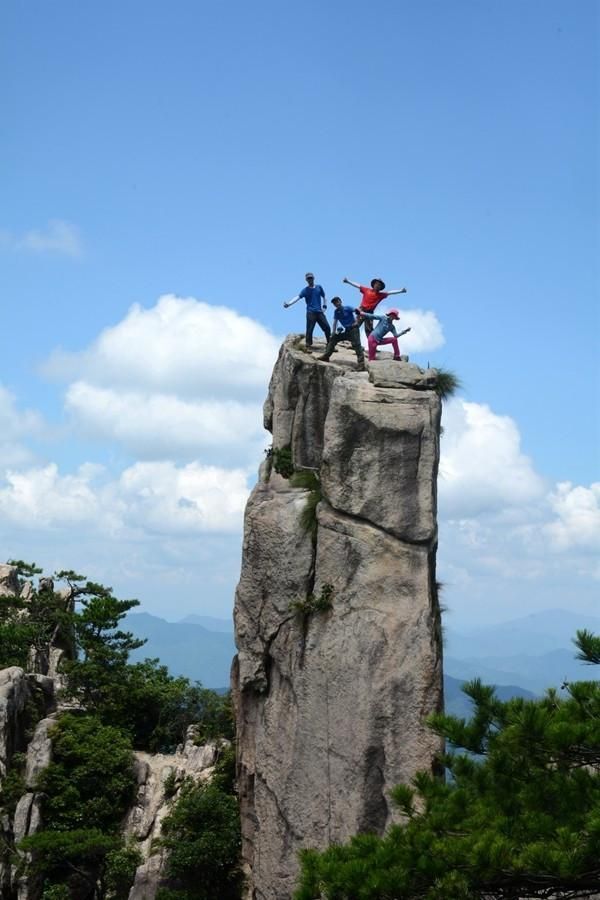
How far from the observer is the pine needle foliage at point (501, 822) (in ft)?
40.2

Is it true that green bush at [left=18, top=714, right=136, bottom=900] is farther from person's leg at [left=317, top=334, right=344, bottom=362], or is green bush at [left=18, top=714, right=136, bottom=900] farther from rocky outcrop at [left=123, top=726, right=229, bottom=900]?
person's leg at [left=317, top=334, right=344, bottom=362]

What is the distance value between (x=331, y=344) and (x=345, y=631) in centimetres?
737

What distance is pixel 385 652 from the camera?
22.2 meters

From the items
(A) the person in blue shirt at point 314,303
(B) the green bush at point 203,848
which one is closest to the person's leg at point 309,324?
(A) the person in blue shirt at point 314,303

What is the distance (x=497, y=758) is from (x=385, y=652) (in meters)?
9.03

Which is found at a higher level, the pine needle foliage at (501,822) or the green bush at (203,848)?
the pine needle foliage at (501,822)

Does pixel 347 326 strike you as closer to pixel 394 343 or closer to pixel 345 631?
pixel 394 343

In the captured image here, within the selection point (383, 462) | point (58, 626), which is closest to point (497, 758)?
point (383, 462)

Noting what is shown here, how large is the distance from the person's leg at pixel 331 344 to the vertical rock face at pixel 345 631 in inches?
50.3

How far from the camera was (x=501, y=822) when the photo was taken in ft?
42.3

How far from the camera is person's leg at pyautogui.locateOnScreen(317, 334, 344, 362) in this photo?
25.2 meters

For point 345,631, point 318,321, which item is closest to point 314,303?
point 318,321

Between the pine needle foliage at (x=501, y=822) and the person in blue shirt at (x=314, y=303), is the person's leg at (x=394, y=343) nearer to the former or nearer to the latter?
the person in blue shirt at (x=314, y=303)

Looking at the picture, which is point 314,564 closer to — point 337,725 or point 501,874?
point 337,725
